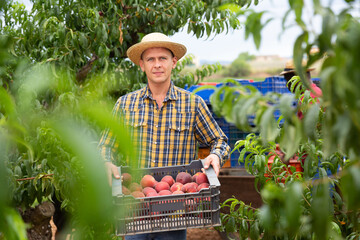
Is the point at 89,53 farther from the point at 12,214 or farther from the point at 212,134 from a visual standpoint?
the point at 12,214

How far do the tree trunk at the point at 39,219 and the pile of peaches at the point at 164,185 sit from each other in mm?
1281

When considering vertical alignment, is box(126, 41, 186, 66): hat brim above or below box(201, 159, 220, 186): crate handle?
above

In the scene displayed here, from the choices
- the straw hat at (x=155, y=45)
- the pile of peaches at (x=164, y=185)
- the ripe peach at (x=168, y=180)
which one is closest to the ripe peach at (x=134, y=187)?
the pile of peaches at (x=164, y=185)

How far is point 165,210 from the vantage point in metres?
1.73

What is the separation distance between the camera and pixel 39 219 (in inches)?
120

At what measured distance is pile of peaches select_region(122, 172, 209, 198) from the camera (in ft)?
6.03

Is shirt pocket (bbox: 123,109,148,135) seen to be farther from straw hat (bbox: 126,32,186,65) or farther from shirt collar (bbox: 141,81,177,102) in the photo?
straw hat (bbox: 126,32,186,65)

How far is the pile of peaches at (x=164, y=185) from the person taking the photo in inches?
72.3

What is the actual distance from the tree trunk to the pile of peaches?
1281mm

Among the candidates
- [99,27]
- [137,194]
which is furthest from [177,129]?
[99,27]

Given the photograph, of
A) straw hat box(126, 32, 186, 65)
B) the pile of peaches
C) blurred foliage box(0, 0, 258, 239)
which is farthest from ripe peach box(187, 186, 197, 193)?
straw hat box(126, 32, 186, 65)

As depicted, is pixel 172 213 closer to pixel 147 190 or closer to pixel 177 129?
pixel 147 190

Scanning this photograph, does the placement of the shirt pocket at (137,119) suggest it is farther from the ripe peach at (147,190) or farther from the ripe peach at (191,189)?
the ripe peach at (191,189)

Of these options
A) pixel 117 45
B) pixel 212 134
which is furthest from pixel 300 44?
pixel 117 45
